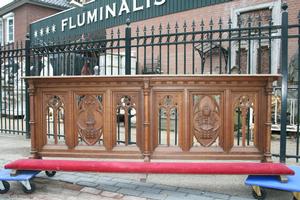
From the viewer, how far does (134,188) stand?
409 cm

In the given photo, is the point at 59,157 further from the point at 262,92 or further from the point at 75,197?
the point at 262,92

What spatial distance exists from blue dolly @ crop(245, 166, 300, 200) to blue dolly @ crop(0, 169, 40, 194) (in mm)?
2510

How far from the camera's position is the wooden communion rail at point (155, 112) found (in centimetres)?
399

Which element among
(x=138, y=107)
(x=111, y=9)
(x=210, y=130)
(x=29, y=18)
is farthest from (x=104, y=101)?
(x=29, y=18)

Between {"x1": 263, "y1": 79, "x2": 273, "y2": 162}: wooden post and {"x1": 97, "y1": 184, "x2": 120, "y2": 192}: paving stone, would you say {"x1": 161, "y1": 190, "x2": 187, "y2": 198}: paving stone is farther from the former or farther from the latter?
{"x1": 263, "y1": 79, "x2": 273, "y2": 162}: wooden post

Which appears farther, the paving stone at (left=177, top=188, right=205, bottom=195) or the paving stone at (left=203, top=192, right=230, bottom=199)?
the paving stone at (left=177, top=188, right=205, bottom=195)

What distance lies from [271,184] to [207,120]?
1033 mm

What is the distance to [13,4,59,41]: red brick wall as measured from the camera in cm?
2481

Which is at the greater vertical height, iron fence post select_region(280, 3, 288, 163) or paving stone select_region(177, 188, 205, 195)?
iron fence post select_region(280, 3, 288, 163)

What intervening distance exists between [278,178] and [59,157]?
8.87 feet

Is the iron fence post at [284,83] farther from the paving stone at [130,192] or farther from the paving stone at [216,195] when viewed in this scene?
the paving stone at [130,192]

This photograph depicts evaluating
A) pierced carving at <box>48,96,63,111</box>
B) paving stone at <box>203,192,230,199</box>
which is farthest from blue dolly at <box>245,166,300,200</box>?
pierced carving at <box>48,96,63,111</box>

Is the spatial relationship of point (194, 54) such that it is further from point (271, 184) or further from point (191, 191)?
point (271, 184)

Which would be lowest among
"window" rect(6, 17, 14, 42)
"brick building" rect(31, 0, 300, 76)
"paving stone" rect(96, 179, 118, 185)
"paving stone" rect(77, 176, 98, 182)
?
"paving stone" rect(96, 179, 118, 185)
